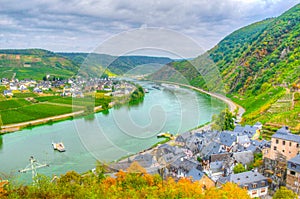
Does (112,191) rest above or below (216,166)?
above

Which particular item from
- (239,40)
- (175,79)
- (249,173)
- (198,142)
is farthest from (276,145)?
(239,40)

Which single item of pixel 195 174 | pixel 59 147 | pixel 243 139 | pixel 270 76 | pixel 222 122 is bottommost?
pixel 59 147

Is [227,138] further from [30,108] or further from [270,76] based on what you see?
[30,108]

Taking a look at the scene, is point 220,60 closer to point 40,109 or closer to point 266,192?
point 40,109

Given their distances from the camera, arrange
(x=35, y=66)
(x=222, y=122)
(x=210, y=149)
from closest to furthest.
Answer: (x=210, y=149) < (x=222, y=122) < (x=35, y=66)

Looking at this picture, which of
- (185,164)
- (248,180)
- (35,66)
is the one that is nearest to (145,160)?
(185,164)

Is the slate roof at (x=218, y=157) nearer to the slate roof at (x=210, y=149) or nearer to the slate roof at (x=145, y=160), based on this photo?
the slate roof at (x=210, y=149)

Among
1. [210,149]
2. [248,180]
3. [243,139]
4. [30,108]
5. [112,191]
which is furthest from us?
[30,108]

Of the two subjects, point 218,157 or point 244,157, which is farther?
point 218,157
